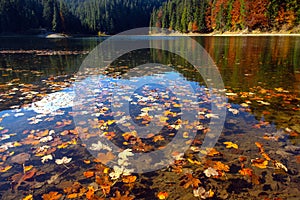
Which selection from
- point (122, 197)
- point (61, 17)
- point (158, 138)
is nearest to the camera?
point (122, 197)

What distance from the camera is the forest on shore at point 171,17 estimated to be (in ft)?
161

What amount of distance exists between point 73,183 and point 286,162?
2.92m

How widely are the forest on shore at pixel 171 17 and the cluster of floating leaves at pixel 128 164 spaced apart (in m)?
50.6

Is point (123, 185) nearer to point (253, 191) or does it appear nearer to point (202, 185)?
point (202, 185)

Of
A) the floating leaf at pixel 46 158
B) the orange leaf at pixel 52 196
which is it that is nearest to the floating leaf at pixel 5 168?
the floating leaf at pixel 46 158

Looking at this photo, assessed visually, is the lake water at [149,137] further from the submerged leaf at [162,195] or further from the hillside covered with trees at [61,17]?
the hillside covered with trees at [61,17]

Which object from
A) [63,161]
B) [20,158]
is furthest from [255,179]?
[20,158]

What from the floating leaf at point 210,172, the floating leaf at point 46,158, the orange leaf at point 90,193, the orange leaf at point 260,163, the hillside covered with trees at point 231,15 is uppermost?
the hillside covered with trees at point 231,15

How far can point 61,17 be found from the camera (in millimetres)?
89250

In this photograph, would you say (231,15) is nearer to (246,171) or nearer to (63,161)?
(246,171)

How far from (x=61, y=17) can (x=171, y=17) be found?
48.5m

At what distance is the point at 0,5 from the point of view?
8156cm

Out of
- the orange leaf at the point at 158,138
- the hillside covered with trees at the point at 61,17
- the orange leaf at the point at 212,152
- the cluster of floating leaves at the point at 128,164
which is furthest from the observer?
the hillside covered with trees at the point at 61,17

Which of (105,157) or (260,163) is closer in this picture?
(260,163)
